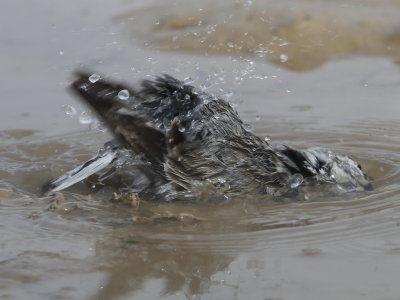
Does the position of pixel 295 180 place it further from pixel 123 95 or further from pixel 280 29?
pixel 280 29

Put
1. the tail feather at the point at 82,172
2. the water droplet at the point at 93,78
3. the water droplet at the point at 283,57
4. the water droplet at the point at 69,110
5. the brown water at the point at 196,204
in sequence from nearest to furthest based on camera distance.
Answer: the brown water at the point at 196,204
the water droplet at the point at 93,78
the tail feather at the point at 82,172
the water droplet at the point at 69,110
the water droplet at the point at 283,57

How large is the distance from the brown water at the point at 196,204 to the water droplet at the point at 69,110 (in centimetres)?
4

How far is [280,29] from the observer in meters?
7.93

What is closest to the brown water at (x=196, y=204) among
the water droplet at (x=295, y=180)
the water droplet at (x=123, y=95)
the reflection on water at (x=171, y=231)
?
the reflection on water at (x=171, y=231)

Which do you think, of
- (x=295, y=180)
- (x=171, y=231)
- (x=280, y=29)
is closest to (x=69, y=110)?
(x=295, y=180)

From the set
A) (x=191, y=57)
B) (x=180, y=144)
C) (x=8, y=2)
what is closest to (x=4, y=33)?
(x=8, y=2)

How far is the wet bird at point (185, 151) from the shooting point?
468cm

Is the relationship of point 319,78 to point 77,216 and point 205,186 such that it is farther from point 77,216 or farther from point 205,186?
Result: point 77,216

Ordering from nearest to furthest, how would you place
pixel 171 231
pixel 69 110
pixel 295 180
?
pixel 171 231 → pixel 295 180 → pixel 69 110

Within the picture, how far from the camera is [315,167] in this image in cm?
516

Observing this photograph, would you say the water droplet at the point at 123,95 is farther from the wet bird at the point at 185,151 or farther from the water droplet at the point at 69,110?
the water droplet at the point at 69,110

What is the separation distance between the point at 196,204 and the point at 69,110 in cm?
184

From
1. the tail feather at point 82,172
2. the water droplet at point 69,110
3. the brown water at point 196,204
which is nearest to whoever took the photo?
the brown water at point 196,204

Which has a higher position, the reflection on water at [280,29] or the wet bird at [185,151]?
the wet bird at [185,151]
